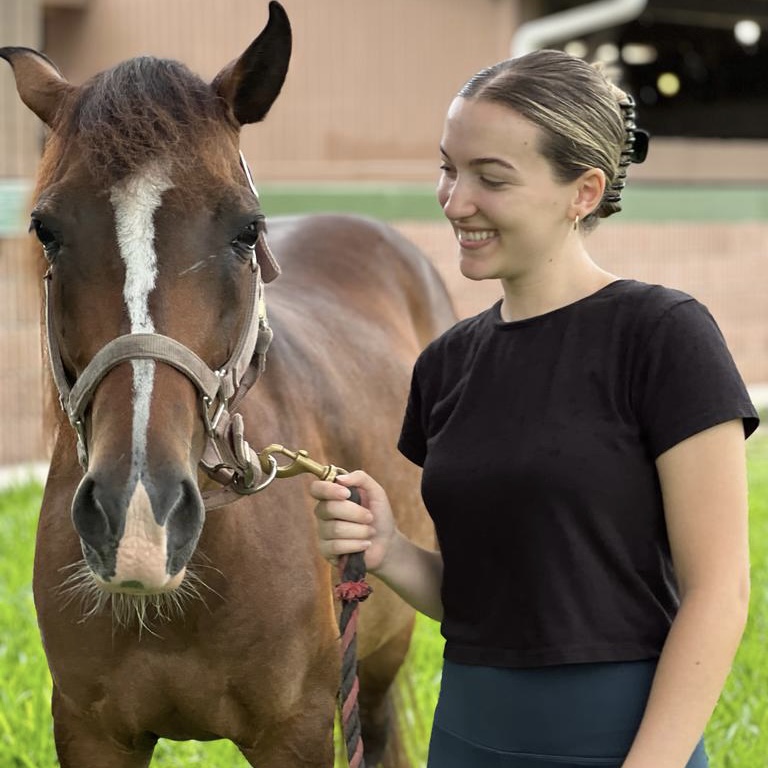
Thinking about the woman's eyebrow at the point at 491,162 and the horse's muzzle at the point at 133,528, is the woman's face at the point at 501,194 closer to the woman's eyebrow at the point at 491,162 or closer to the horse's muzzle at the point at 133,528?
the woman's eyebrow at the point at 491,162

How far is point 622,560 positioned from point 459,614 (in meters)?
0.29

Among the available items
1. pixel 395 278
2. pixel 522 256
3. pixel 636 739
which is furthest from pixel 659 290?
pixel 395 278

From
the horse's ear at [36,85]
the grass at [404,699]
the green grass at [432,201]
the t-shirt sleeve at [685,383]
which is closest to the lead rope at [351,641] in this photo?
the t-shirt sleeve at [685,383]

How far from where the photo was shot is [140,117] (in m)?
1.99

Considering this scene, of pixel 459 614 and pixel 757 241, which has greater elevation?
pixel 459 614

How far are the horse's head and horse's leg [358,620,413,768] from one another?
1824 millimetres

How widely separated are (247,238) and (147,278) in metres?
0.25

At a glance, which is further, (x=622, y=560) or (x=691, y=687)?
Answer: (x=622, y=560)

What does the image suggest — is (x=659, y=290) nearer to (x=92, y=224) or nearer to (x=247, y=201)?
(x=247, y=201)

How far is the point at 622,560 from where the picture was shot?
5.53ft

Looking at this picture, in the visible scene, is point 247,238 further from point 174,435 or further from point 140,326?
point 174,435

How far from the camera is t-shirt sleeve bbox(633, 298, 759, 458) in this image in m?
1.59

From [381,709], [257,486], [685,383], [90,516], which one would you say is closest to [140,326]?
[90,516]

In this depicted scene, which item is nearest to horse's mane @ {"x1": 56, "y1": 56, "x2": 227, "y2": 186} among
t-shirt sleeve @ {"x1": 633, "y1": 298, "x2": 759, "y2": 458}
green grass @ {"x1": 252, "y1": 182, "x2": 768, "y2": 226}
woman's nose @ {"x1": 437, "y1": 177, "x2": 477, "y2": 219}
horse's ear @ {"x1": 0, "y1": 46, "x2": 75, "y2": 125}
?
horse's ear @ {"x1": 0, "y1": 46, "x2": 75, "y2": 125}
